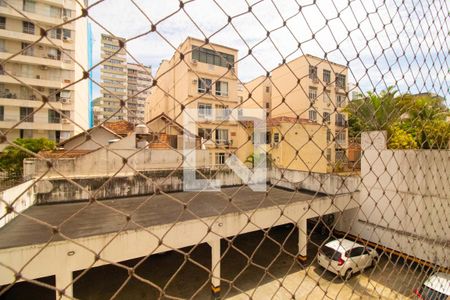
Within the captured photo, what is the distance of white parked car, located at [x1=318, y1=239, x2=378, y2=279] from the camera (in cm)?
99

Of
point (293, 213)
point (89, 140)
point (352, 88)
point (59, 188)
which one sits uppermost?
point (352, 88)

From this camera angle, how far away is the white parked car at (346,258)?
994 mm

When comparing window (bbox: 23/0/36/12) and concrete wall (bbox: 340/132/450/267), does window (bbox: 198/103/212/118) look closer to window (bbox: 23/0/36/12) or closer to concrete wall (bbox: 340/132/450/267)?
concrete wall (bbox: 340/132/450/267)

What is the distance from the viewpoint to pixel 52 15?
35.4ft

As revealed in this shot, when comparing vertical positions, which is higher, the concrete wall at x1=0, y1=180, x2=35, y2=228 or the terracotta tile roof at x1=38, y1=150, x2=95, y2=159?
the terracotta tile roof at x1=38, y1=150, x2=95, y2=159

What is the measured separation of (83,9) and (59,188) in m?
5.61

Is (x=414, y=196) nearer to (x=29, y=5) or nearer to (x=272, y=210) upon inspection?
(x=272, y=210)

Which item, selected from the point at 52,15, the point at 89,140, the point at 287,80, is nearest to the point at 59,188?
the point at 89,140

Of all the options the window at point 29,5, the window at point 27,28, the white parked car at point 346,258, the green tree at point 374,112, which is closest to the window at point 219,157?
the white parked car at point 346,258

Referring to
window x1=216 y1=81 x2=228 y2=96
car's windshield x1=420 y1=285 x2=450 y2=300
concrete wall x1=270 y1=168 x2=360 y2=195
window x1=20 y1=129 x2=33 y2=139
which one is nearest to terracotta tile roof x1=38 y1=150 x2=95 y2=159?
car's windshield x1=420 y1=285 x2=450 y2=300

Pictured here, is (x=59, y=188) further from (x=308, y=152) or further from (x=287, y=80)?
(x=287, y=80)

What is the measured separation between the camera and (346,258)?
120 centimetres

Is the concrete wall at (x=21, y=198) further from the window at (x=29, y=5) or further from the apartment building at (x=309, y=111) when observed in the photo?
the window at (x=29, y=5)

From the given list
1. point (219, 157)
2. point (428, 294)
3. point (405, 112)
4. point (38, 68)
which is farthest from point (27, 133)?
point (428, 294)
